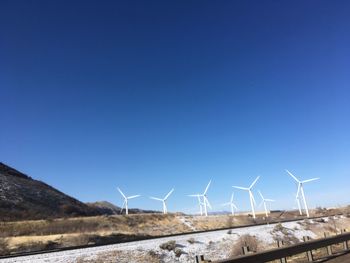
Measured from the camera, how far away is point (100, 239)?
161 ft

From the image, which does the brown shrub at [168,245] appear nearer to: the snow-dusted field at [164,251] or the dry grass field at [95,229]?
the snow-dusted field at [164,251]

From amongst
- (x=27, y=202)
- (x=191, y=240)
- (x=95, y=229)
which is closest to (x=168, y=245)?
(x=191, y=240)

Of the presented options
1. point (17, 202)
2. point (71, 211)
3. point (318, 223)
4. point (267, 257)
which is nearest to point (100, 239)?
point (318, 223)

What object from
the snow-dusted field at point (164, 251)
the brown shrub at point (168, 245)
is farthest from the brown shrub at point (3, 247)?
the brown shrub at point (168, 245)

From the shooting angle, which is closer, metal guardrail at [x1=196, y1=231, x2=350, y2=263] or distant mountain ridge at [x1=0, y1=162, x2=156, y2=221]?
metal guardrail at [x1=196, y1=231, x2=350, y2=263]

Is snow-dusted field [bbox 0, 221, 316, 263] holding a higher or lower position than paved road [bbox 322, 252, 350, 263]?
higher

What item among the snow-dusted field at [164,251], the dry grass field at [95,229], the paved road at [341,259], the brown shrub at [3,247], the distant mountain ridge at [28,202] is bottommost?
the paved road at [341,259]

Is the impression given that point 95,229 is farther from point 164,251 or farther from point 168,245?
point 164,251

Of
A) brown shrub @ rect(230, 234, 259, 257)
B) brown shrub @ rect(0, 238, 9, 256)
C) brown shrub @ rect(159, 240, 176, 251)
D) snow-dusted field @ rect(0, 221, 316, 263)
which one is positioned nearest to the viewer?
snow-dusted field @ rect(0, 221, 316, 263)

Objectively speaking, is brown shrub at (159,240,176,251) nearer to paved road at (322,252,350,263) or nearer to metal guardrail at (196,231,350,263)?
metal guardrail at (196,231,350,263)

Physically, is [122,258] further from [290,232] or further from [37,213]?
[37,213]

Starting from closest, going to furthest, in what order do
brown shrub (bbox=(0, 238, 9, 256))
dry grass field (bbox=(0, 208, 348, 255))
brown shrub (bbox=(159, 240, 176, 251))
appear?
1. brown shrub (bbox=(159, 240, 176, 251))
2. brown shrub (bbox=(0, 238, 9, 256))
3. dry grass field (bbox=(0, 208, 348, 255))

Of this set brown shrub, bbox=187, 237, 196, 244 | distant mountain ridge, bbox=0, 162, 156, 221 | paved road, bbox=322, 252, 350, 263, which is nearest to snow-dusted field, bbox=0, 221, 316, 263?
brown shrub, bbox=187, 237, 196, 244

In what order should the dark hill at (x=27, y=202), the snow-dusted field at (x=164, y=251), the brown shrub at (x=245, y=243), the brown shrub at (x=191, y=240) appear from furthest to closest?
1. the dark hill at (x=27, y=202)
2. the brown shrub at (x=191, y=240)
3. the brown shrub at (x=245, y=243)
4. the snow-dusted field at (x=164, y=251)
